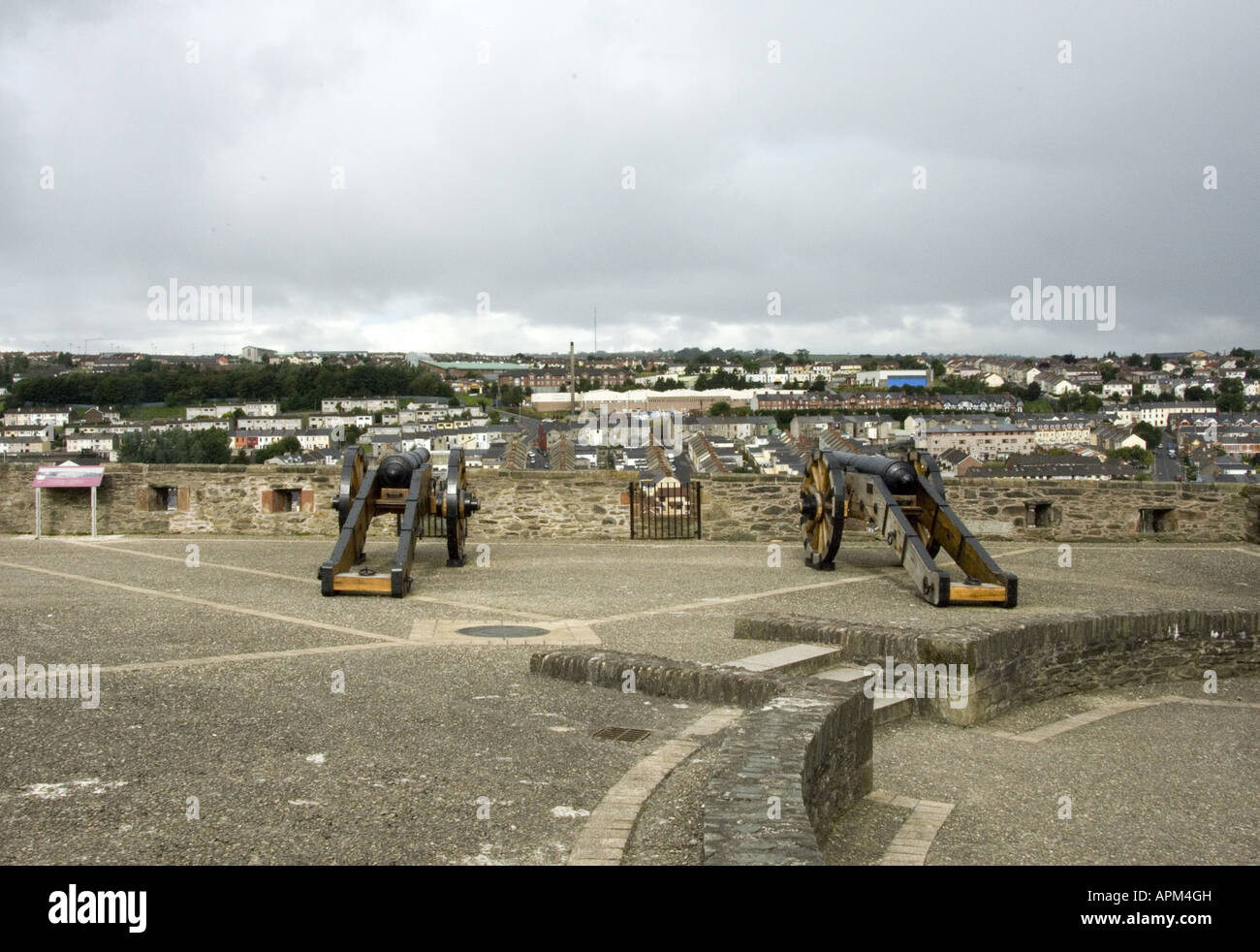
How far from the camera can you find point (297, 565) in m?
12.2

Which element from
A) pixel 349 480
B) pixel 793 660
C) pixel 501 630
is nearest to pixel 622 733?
pixel 793 660

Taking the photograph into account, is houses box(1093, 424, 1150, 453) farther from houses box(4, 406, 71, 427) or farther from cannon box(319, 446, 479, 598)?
houses box(4, 406, 71, 427)

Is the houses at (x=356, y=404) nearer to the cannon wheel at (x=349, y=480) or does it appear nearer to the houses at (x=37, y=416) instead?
the houses at (x=37, y=416)

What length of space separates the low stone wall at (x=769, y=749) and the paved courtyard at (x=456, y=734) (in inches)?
7.5

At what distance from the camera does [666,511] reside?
15.4 m

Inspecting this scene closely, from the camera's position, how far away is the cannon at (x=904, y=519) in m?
10.5

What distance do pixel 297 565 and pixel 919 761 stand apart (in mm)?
7366

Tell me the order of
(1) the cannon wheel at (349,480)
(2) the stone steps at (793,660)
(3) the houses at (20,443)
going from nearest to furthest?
1. (2) the stone steps at (793,660)
2. (1) the cannon wheel at (349,480)
3. (3) the houses at (20,443)

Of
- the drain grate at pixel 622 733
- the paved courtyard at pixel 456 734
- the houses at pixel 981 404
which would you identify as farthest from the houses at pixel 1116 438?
the drain grate at pixel 622 733

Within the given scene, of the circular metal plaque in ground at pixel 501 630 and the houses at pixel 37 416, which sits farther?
the houses at pixel 37 416

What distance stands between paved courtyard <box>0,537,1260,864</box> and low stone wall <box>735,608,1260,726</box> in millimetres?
204

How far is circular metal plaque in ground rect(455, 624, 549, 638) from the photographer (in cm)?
851
